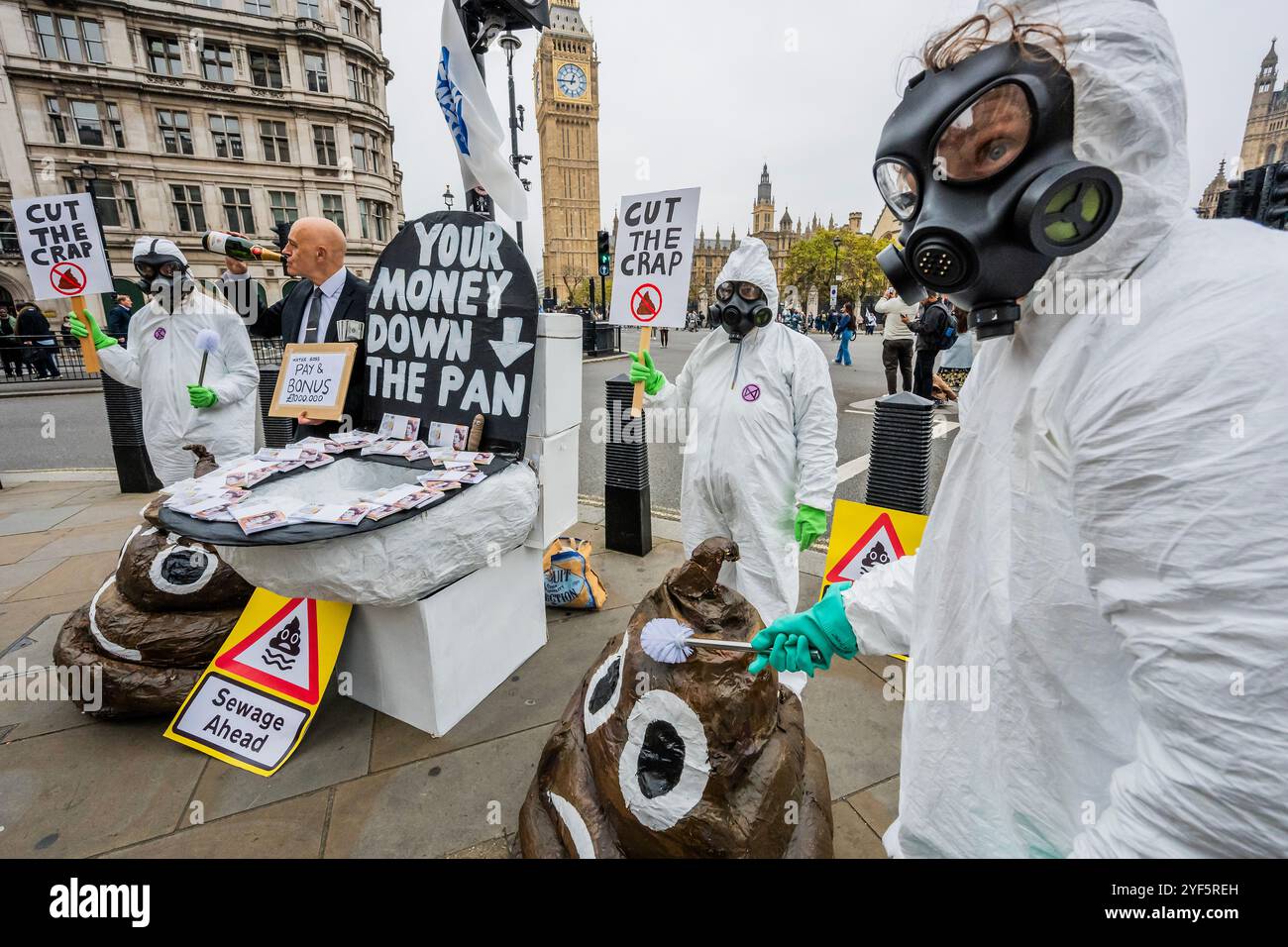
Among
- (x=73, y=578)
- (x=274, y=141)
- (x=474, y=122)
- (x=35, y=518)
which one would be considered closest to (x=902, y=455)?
(x=474, y=122)

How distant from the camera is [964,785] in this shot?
1.06 m

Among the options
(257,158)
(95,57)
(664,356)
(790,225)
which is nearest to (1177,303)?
(664,356)

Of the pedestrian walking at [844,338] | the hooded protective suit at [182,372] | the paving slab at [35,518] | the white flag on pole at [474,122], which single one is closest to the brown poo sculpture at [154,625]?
the hooded protective suit at [182,372]

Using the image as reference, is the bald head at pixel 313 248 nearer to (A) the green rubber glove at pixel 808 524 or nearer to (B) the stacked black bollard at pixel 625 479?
(B) the stacked black bollard at pixel 625 479

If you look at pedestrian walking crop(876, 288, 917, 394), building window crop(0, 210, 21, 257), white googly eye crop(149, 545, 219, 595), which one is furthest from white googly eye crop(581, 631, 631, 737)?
building window crop(0, 210, 21, 257)

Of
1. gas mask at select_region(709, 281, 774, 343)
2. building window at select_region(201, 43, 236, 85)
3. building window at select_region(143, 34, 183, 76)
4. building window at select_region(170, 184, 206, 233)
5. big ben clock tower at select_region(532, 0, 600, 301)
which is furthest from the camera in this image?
big ben clock tower at select_region(532, 0, 600, 301)

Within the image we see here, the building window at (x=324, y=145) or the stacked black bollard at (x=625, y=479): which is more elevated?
the building window at (x=324, y=145)

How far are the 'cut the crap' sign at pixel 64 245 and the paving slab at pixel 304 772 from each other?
3.53 meters

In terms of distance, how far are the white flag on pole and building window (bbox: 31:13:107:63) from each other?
3878cm

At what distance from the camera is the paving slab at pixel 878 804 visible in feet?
6.83

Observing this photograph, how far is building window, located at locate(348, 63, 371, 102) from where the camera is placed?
31.8 metres

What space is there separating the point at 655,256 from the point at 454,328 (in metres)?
1.22

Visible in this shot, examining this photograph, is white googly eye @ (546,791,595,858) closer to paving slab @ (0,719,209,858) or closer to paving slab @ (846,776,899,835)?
paving slab @ (846,776,899,835)

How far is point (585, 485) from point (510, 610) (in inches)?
144
